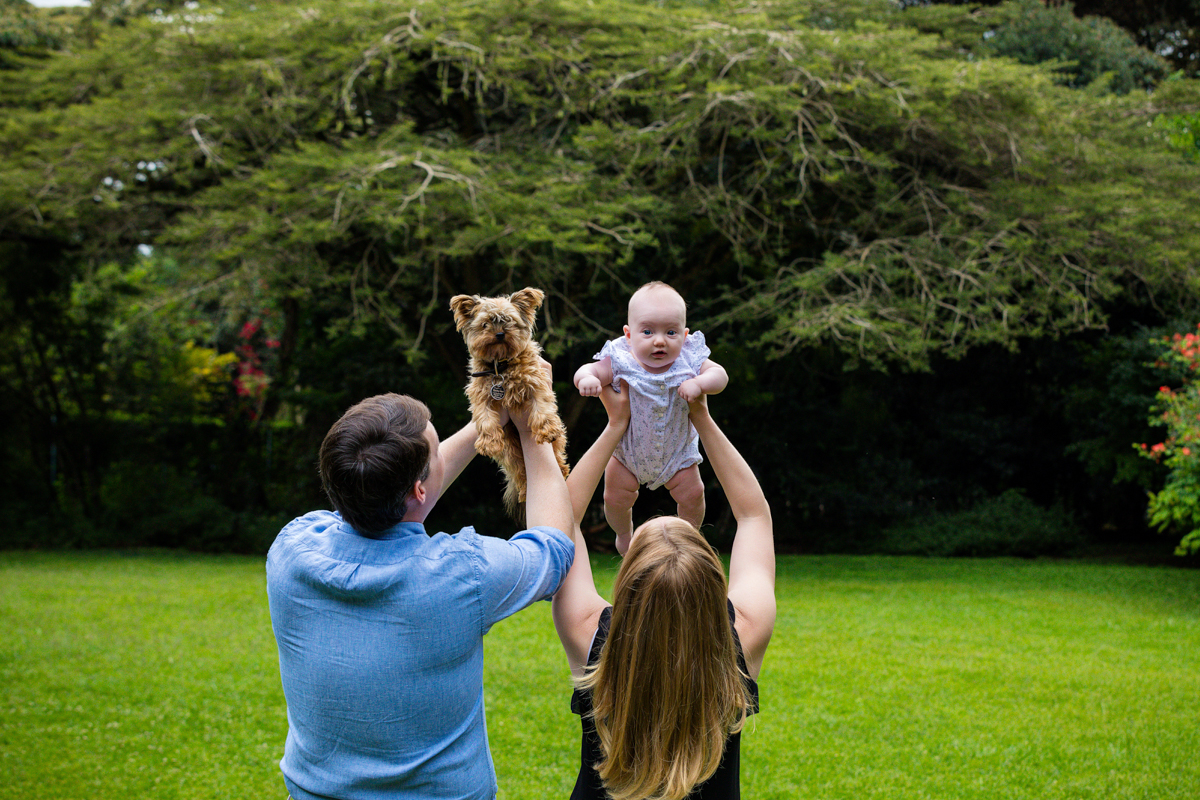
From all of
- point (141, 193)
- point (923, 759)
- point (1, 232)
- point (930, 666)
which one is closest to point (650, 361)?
point (923, 759)

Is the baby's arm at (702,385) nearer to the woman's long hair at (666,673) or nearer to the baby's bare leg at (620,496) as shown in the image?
the baby's bare leg at (620,496)

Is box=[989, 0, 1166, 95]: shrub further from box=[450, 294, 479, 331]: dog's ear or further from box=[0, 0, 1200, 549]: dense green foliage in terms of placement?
box=[450, 294, 479, 331]: dog's ear

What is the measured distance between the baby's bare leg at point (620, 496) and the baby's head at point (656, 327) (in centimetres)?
33

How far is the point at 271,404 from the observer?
1628cm

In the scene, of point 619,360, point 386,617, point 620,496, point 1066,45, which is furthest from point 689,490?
point 1066,45

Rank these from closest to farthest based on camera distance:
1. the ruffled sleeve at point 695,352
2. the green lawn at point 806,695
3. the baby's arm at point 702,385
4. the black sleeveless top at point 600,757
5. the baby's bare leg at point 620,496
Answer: the black sleeveless top at point 600,757 → the baby's arm at point 702,385 → the ruffled sleeve at point 695,352 → the baby's bare leg at point 620,496 → the green lawn at point 806,695

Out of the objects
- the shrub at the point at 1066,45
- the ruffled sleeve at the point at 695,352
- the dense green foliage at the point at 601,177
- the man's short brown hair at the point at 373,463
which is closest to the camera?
the man's short brown hair at the point at 373,463

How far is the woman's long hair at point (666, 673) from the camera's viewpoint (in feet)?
5.70

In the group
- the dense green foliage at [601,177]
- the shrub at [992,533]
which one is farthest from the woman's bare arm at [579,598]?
the shrub at [992,533]

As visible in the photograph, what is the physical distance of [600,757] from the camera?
1870 mm

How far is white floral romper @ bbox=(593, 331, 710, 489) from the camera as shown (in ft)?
8.11

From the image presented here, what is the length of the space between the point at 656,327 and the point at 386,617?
1.11 meters

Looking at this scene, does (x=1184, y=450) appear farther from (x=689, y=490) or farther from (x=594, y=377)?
(x=594, y=377)

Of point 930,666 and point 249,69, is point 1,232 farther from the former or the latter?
point 930,666
